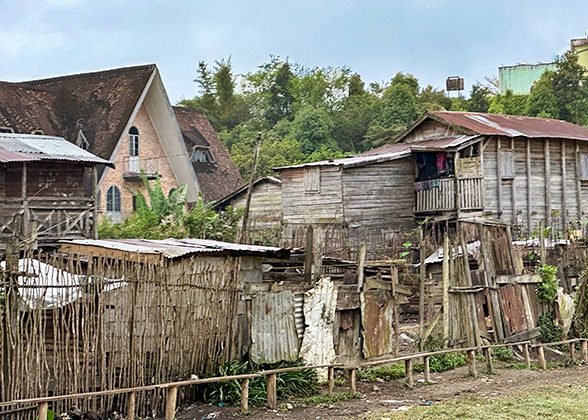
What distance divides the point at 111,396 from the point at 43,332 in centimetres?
122

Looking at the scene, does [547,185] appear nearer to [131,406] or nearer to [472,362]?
[472,362]

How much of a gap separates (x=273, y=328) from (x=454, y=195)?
53.4 feet

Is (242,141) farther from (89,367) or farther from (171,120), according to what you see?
(89,367)

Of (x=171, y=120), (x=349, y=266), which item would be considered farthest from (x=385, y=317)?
(x=171, y=120)

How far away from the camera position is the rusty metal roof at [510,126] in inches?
1095

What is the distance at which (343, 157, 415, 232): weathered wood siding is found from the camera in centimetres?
2653

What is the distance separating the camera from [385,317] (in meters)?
13.0

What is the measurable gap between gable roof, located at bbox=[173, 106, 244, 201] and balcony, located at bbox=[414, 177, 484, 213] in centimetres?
957

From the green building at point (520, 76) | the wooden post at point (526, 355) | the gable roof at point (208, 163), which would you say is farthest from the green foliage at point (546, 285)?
the green building at point (520, 76)

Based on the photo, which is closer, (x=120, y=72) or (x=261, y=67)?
(x=120, y=72)

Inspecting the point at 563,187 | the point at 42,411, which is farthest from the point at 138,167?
the point at 42,411

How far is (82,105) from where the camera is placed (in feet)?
98.1

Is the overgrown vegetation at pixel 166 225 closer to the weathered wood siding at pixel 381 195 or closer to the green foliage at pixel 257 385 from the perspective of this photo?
the weathered wood siding at pixel 381 195

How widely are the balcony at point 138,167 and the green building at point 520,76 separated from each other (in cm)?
3077
